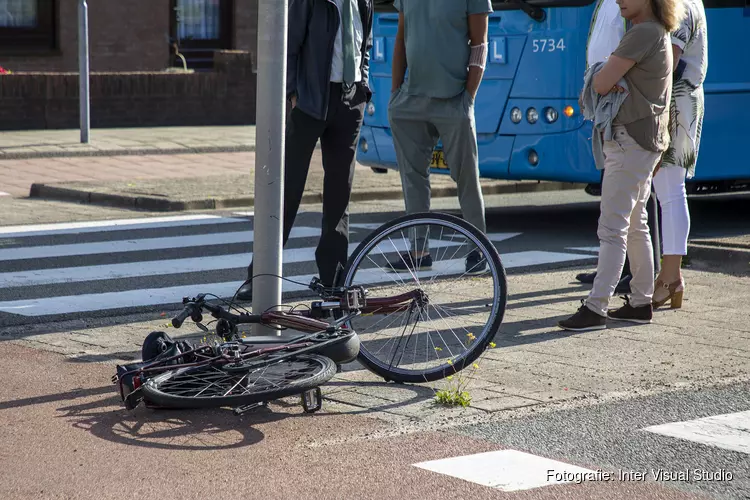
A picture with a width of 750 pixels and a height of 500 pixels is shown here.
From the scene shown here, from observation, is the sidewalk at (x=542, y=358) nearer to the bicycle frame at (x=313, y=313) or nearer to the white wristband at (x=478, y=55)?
the bicycle frame at (x=313, y=313)

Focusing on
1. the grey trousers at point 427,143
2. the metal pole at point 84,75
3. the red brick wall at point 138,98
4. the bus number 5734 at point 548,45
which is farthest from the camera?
the red brick wall at point 138,98

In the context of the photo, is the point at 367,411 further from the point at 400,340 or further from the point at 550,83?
the point at 550,83

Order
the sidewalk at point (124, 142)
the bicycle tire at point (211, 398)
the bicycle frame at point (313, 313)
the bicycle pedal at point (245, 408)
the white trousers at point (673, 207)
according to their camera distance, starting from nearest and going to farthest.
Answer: the bicycle tire at point (211, 398) < the bicycle pedal at point (245, 408) < the bicycle frame at point (313, 313) < the white trousers at point (673, 207) < the sidewalk at point (124, 142)

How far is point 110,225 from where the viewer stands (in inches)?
430

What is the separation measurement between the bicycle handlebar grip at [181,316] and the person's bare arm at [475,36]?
2983 millimetres

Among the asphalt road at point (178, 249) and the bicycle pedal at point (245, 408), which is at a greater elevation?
the bicycle pedal at point (245, 408)

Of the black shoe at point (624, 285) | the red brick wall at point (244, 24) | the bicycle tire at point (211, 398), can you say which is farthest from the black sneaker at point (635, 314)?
the red brick wall at point (244, 24)

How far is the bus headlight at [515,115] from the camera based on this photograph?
422 inches

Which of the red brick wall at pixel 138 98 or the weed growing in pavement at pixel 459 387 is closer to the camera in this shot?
the weed growing in pavement at pixel 459 387

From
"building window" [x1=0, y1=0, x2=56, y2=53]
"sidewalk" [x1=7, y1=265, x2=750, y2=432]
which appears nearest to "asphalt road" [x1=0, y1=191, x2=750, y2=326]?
"sidewalk" [x1=7, y1=265, x2=750, y2=432]

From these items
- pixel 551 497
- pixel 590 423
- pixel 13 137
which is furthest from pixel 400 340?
pixel 13 137

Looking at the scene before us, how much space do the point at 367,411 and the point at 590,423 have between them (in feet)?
2.85

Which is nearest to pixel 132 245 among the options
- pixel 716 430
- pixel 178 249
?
pixel 178 249

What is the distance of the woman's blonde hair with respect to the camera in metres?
6.64
